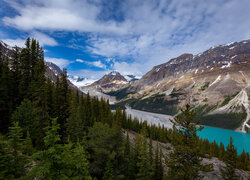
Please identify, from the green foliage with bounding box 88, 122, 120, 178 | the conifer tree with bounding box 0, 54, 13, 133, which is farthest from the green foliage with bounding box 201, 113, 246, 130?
the conifer tree with bounding box 0, 54, 13, 133

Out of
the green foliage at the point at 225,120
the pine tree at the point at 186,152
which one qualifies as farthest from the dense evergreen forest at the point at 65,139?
the green foliage at the point at 225,120

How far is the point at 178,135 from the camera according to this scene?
15523mm

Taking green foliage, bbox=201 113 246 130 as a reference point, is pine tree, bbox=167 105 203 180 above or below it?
above

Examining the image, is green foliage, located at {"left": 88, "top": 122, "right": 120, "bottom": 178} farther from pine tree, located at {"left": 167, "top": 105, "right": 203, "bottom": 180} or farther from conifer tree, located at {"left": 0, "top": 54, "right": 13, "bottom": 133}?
conifer tree, located at {"left": 0, "top": 54, "right": 13, "bottom": 133}

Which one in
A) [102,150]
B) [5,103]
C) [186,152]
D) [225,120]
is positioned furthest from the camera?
[225,120]

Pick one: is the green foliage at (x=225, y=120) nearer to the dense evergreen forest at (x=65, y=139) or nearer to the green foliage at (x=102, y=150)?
the dense evergreen forest at (x=65, y=139)

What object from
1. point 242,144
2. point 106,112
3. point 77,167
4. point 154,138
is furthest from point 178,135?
point 242,144

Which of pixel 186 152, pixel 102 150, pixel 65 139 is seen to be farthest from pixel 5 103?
pixel 186 152

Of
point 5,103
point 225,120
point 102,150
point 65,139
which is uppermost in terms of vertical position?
point 5,103

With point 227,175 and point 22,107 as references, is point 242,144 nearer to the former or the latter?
point 227,175

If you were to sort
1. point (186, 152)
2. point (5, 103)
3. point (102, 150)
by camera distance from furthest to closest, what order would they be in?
1. point (102, 150)
2. point (5, 103)
3. point (186, 152)

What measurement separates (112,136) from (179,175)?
16.9 m

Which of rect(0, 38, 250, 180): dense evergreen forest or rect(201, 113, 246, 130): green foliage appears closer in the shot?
rect(0, 38, 250, 180): dense evergreen forest

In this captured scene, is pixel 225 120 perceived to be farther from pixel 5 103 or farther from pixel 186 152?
pixel 5 103
